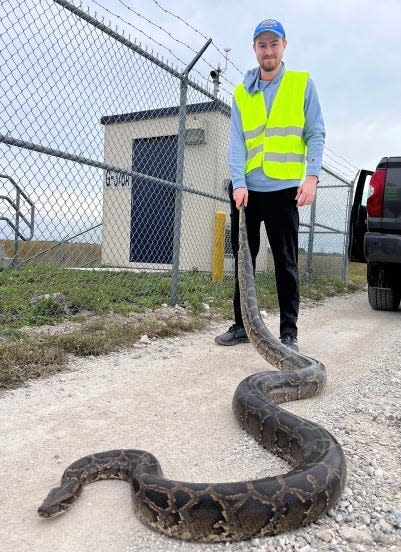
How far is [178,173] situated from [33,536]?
5.75 meters

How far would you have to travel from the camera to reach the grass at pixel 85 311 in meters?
4.50

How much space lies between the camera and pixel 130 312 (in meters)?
6.64

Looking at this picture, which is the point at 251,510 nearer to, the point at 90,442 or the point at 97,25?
the point at 90,442

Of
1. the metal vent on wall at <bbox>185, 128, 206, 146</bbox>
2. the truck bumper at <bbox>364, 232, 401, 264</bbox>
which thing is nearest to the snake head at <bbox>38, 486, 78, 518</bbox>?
the truck bumper at <bbox>364, 232, 401, 264</bbox>

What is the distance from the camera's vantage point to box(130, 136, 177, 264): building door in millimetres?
11547

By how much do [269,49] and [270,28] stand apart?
177 mm

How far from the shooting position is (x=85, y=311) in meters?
6.54

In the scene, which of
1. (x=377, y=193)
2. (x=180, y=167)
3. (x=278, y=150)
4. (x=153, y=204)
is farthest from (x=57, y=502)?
(x=153, y=204)

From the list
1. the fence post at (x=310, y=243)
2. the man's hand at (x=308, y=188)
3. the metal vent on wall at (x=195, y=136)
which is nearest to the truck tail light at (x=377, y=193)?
the man's hand at (x=308, y=188)

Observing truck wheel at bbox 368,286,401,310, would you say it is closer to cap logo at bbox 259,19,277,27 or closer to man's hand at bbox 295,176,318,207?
man's hand at bbox 295,176,318,207

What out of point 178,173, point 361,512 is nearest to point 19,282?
point 178,173

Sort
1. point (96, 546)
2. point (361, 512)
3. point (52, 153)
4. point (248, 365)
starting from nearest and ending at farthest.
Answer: point (96, 546) < point (361, 512) < point (248, 365) < point (52, 153)

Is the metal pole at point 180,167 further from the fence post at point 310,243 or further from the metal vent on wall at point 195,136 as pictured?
the fence post at point 310,243

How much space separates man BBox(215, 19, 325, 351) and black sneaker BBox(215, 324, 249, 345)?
707 mm
